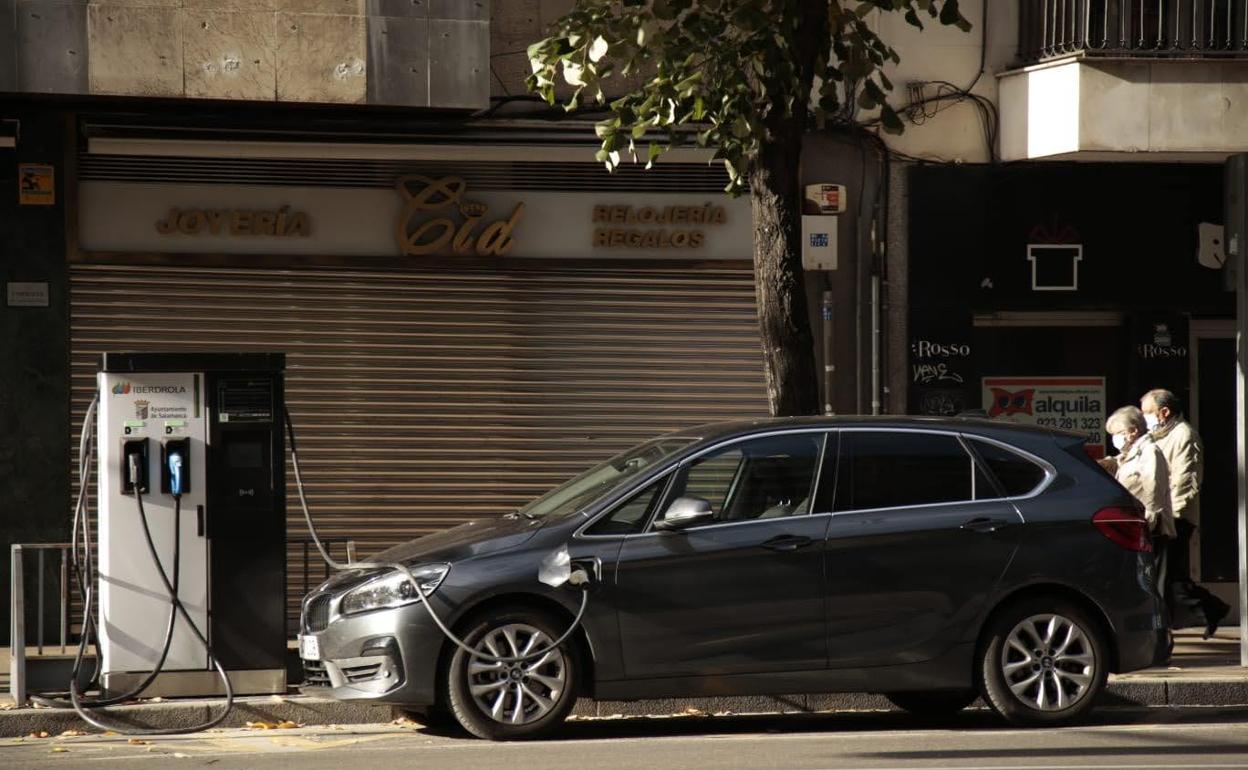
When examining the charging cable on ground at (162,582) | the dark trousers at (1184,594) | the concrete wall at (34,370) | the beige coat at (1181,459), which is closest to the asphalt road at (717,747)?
the charging cable on ground at (162,582)

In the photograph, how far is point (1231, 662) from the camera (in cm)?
1169

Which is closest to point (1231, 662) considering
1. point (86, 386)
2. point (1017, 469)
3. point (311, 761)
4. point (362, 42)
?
point (1017, 469)

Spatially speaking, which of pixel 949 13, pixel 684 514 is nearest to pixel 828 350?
pixel 949 13

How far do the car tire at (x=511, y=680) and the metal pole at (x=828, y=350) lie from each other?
19.9 feet

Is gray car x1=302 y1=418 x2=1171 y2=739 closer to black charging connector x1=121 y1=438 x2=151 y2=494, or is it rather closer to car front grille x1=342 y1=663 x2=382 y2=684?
car front grille x1=342 y1=663 x2=382 y2=684

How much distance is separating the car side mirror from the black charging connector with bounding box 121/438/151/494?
298 centimetres

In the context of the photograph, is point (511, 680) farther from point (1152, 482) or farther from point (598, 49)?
point (1152, 482)

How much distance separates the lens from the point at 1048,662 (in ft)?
31.0

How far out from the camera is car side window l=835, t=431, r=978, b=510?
372 inches

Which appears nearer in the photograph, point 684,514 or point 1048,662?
point 684,514

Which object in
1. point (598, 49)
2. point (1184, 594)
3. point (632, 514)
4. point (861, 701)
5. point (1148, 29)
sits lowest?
point (861, 701)

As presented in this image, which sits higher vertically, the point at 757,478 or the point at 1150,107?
the point at 1150,107

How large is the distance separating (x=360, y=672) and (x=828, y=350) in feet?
21.6

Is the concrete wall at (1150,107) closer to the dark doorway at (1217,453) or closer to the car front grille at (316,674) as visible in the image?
the dark doorway at (1217,453)
